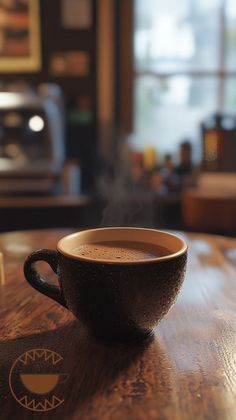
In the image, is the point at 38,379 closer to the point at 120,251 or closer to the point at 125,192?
the point at 120,251

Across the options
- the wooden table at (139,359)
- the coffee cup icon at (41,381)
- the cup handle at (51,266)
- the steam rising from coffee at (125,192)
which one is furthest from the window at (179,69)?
the coffee cup icon at (41,381)

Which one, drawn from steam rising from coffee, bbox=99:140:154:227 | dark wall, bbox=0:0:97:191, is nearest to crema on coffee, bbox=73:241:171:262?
steam rising from coffee, bbox=99:140:154:227

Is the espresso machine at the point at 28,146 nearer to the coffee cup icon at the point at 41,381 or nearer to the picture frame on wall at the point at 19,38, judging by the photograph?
the picture frame on wall at the point at 19,38

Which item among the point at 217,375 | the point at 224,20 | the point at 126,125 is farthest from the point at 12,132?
the point at 217,375

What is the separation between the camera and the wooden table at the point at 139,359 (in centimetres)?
42

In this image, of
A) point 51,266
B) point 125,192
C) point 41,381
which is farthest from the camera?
point 125,192

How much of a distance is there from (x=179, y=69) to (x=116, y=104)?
461mm

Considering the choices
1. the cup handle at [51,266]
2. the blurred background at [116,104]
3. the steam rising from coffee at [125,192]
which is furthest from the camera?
the blurred background at [116,104]

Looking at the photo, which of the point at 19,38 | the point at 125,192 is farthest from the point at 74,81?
the point at 125,192

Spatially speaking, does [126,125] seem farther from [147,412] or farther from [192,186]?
[147,412]

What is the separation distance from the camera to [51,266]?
1.92 feet

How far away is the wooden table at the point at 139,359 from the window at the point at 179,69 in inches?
88.2

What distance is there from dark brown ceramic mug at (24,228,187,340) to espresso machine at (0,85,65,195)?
1746mm

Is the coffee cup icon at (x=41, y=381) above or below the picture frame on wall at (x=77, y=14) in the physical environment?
below
